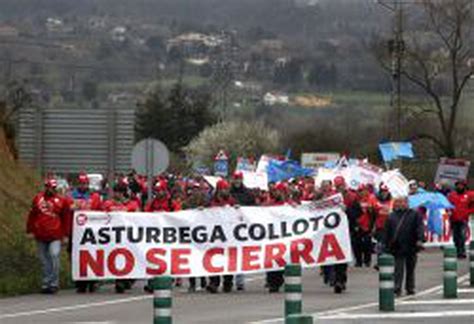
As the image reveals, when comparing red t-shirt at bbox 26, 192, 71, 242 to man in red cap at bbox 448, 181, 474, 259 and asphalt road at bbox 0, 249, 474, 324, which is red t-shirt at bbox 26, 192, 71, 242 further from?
man in red cap at bbox 448, 181, 474, 259

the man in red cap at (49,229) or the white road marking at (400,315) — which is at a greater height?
the man in red cap at (49,229)

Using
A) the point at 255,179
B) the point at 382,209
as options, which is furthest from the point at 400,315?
the point at 255,179

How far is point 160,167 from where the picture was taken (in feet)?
91.3

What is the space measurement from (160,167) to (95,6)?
83094 millimetres

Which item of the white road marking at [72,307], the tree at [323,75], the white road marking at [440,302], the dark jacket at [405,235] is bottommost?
the white road marking at [72,307]

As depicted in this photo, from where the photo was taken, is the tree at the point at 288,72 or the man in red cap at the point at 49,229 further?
the tree at the point at 288,72

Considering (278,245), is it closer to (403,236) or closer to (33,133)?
(403,236)

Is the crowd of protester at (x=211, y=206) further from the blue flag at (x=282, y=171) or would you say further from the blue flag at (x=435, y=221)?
the blue flag at (x=282, y=171)

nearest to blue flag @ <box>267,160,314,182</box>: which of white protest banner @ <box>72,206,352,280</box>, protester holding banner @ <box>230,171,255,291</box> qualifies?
protester holding banner @ <box>230,171,255,291</box>

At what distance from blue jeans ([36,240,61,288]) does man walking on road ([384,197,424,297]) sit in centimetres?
538

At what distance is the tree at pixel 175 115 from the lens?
371 ft

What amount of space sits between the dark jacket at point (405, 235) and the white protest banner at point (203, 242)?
5.55 ft

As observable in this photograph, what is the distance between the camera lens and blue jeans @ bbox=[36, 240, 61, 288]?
79.4ft

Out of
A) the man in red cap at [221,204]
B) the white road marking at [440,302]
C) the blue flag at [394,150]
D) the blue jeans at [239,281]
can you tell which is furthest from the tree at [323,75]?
the white road marking at [440,302]
